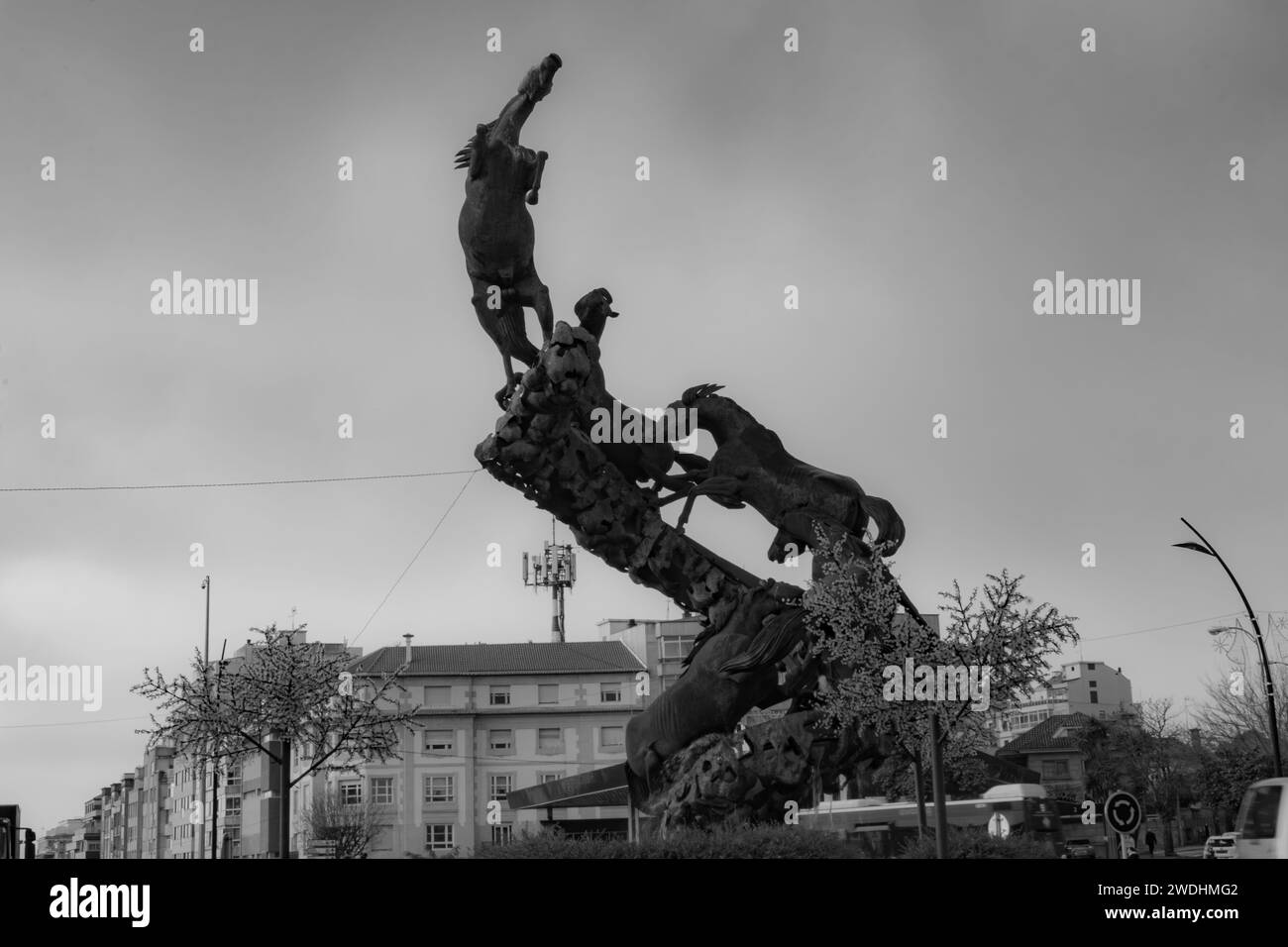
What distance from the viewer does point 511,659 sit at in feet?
316

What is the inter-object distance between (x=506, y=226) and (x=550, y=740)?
73.8 metres

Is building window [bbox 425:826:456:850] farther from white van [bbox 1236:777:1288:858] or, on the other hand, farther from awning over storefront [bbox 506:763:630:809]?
white van [bbox 1236:777:1288:858]

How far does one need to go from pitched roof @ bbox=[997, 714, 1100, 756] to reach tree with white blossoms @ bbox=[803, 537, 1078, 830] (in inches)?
2517

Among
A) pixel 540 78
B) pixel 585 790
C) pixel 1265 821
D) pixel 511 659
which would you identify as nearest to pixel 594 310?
pixel 540 78

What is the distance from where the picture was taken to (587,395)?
80.1ft

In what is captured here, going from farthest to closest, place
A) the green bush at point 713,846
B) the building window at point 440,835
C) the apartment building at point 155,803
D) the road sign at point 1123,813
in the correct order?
the apartment building at point 155,803
the building window at point 440,835
the green bush at point 713,846
the road sign at point 1123,813

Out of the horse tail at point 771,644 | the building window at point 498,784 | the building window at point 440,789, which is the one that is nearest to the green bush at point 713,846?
the horse tail at point 771,644

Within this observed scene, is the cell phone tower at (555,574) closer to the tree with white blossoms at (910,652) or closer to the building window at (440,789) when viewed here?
the building window at (440,789)

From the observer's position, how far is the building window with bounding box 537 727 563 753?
9356cm

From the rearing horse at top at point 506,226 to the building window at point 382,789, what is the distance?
229 feet

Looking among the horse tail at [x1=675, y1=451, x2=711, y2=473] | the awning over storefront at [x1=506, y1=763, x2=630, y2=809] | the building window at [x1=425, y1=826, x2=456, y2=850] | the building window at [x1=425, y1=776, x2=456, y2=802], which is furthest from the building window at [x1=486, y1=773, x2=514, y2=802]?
the horse tail at [x1=675, y1=451, x2=711, y2=473]

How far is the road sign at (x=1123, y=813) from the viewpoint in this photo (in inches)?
693

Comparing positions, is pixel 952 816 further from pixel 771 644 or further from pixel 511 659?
pixel 511 659
